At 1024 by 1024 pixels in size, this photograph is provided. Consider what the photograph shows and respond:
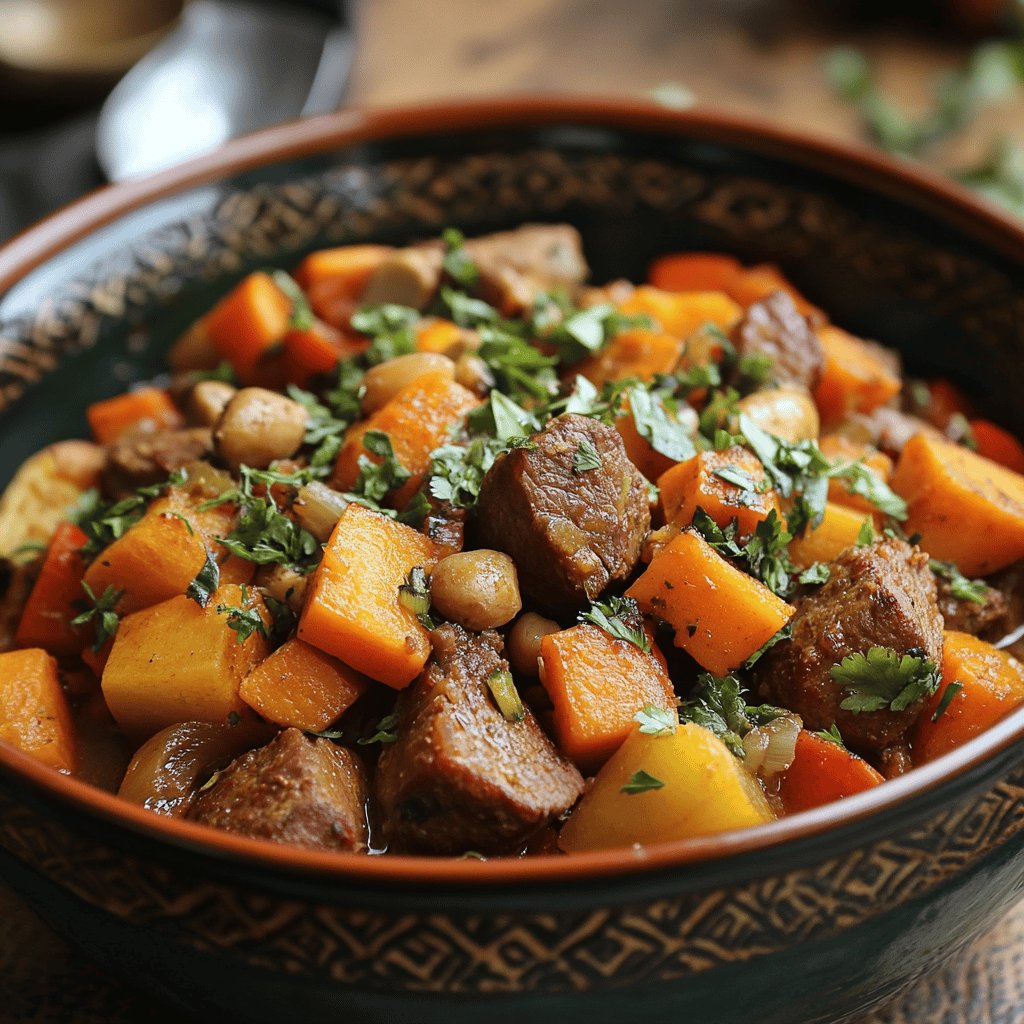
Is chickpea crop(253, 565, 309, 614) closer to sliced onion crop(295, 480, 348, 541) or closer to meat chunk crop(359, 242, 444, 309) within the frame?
sliced onion crop(295, 480, 348, 541)

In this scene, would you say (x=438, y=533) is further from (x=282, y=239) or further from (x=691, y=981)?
(x=282, y=239)

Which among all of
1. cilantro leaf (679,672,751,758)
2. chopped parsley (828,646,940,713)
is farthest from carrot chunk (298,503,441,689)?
chopped parsley (828,646,940,713)

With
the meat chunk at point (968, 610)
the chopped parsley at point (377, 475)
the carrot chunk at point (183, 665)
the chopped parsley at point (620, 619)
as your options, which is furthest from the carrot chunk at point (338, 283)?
the meat chunk at point (968, 610)

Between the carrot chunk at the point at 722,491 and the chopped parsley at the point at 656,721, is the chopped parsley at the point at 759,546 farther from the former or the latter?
the chopped parsley at the point at 656,721

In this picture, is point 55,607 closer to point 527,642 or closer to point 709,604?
point 527,642

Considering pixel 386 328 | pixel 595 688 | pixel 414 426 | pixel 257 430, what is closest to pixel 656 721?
pixel 595 688

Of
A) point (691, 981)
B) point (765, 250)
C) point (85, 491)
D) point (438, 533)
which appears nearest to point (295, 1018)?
point (691, 981)
